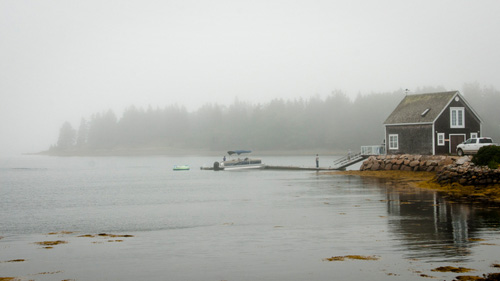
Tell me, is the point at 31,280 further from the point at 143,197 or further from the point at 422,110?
the point at 422,110

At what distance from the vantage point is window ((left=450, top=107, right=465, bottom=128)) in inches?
2657

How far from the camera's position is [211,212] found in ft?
124

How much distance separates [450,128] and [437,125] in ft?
5.98

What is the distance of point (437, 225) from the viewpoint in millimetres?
26172

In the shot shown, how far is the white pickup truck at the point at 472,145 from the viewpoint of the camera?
197ft

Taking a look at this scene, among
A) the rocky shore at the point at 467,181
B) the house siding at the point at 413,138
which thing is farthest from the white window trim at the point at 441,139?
the rocky shore at the point at 467,181

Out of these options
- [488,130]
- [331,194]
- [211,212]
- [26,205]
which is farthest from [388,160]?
[488,130]

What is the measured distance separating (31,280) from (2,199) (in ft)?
138

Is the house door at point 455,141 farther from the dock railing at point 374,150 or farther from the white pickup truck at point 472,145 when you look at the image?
the dock railing at point 374,150

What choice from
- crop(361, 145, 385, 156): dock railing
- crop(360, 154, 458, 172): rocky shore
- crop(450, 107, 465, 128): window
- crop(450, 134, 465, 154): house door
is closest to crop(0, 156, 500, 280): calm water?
crop(360, 154, 458, 172): rocky shore

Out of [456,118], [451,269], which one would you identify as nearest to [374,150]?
[456,118]

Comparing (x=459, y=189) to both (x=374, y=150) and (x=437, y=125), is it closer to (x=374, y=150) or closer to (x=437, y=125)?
(x=437, y=125)

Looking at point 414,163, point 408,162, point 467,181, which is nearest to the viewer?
point 467,181

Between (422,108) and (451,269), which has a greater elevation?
(422,108)
